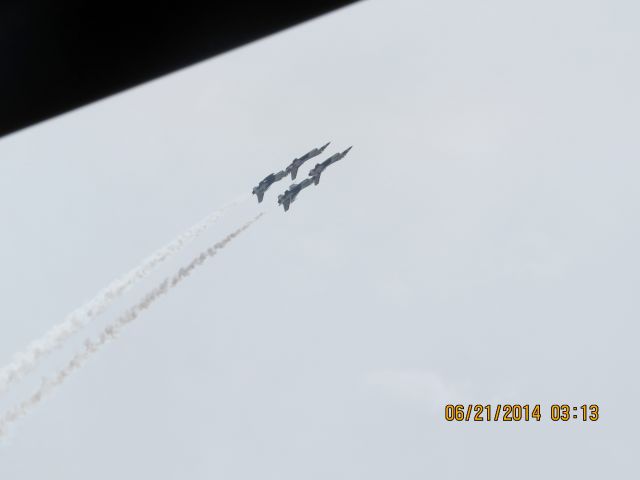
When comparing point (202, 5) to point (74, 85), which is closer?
point (202, 5)

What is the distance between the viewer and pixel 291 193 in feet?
158

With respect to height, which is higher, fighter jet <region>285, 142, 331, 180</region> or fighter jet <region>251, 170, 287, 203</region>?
fighter jet <region>285, 142, 331, 180</region>

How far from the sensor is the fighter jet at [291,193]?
156 feet

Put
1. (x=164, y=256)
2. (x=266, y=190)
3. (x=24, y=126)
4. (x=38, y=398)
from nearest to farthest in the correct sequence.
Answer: (x=24, y=126) < (x=38, y=398) < (x=164, y=256) < (x=266, y=190)

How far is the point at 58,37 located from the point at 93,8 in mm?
295

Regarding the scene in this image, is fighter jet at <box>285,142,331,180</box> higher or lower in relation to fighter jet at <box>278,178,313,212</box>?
higher

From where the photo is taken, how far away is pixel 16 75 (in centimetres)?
375

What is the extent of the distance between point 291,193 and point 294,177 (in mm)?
3278

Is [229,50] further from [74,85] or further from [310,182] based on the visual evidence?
[310,182]

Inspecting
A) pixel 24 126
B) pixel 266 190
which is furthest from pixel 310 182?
pixel 24 126

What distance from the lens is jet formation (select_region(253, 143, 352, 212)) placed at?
4750 centimetres

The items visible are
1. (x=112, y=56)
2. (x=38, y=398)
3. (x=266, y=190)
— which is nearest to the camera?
(x=112, y=56)

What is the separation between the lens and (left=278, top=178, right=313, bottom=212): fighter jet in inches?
1876

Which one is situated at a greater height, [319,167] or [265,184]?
[319,167]
